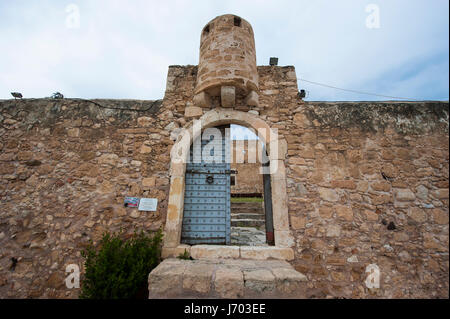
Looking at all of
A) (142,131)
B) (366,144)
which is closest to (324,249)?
(366,144)

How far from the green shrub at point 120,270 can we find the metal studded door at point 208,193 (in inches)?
25.9

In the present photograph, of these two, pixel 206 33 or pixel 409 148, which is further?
pixel 206 33

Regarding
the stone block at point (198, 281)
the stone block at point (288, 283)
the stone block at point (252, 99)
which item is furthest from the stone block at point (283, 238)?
the stone block at point (252, 99)

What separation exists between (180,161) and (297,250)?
2258 mm

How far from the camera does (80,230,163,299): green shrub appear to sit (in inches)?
81.0

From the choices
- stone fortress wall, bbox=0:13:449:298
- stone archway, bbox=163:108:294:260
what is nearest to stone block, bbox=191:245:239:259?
stone archway, bbox=163:108:294:260

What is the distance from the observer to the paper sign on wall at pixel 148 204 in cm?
287

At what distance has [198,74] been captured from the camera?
3367mm

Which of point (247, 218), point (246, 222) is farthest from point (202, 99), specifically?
point (247, 218)

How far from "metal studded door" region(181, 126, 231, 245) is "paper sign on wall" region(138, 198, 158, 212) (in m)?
0.50

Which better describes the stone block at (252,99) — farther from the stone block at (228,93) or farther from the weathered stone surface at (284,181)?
the stone block at (228,93)

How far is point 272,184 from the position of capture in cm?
299

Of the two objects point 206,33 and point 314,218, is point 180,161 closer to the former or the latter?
point 314,218
